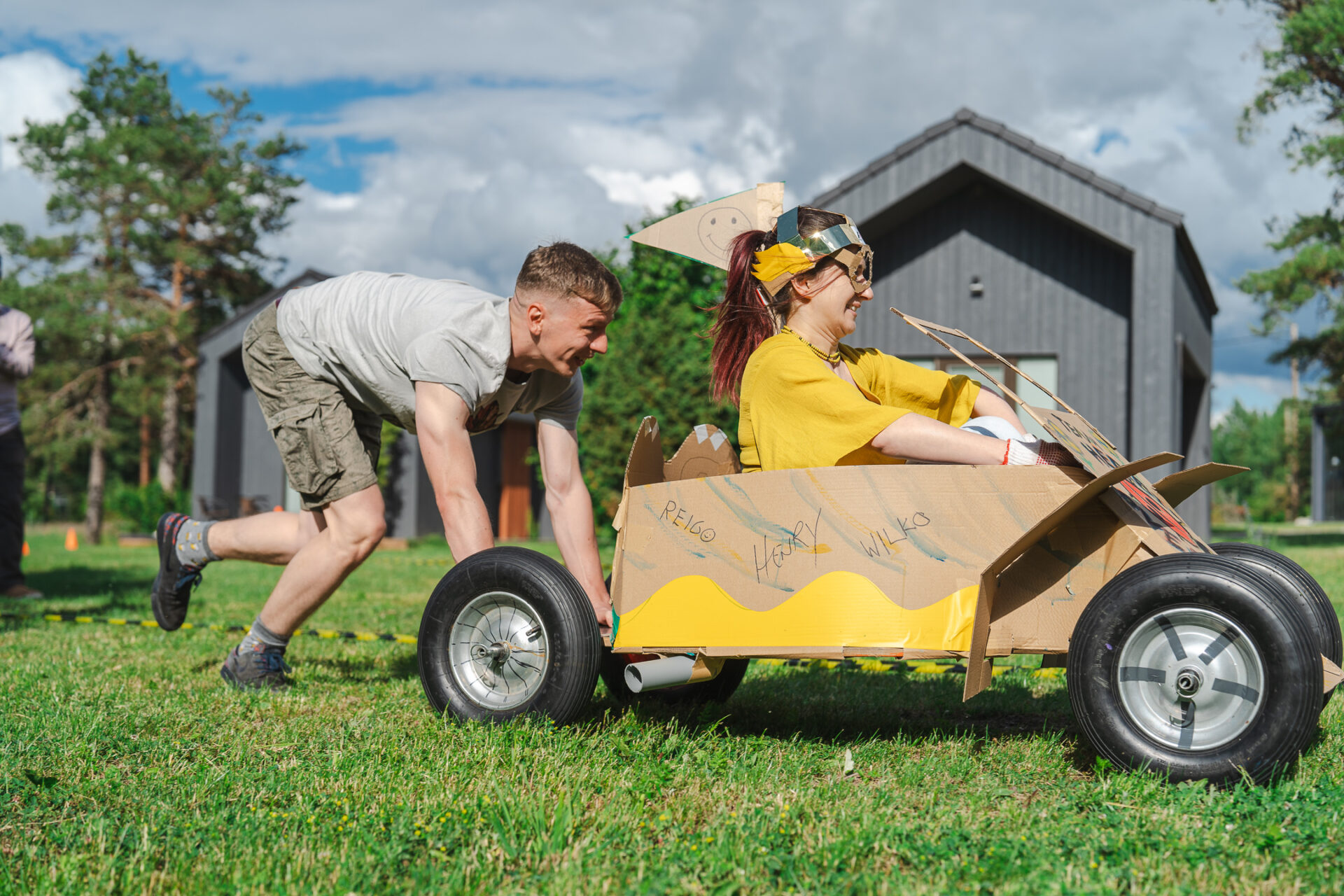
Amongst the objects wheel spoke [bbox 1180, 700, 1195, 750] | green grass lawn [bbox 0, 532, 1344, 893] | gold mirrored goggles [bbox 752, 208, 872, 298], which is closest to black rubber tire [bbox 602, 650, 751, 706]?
green grass lawn [bbox 0, 532, 1344, 893]

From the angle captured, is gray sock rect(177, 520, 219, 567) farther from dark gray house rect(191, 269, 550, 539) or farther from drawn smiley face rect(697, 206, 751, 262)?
dark gray house rect(191, 269, 550, 539)

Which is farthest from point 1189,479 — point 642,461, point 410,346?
point 410,346

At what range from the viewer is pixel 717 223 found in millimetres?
3670

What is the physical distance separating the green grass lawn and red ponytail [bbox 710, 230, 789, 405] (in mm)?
1149

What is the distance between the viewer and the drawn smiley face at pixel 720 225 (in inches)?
144

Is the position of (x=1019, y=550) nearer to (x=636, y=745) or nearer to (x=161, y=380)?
(x=636, y=745)

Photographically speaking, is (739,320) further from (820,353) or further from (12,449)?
(12,449)

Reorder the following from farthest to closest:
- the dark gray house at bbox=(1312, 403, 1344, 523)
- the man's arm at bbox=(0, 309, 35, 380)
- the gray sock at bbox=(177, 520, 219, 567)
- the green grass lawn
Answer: the dark gray house at bbox=(1312, 403, 1344, 523)
the man's arm at bbox=(0, 309, 35, 380)
the gray sock at bbox=(177, 520, 219, 567)
the green grass lawn

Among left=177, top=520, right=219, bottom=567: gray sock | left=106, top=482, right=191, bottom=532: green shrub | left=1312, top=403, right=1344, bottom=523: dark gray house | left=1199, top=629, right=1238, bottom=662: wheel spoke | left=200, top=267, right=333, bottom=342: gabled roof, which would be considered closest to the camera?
left=1199, top=629, right=1238, bottom=662: wheel spoke

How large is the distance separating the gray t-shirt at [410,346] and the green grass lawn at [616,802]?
1.05 metres

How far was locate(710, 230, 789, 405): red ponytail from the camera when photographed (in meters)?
3.44

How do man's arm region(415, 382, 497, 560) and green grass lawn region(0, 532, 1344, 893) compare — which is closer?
green grass lawn region(0, 532, 1344, 893)

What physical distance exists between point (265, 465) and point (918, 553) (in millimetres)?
22818

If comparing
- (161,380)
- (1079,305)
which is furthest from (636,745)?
(161,380)
